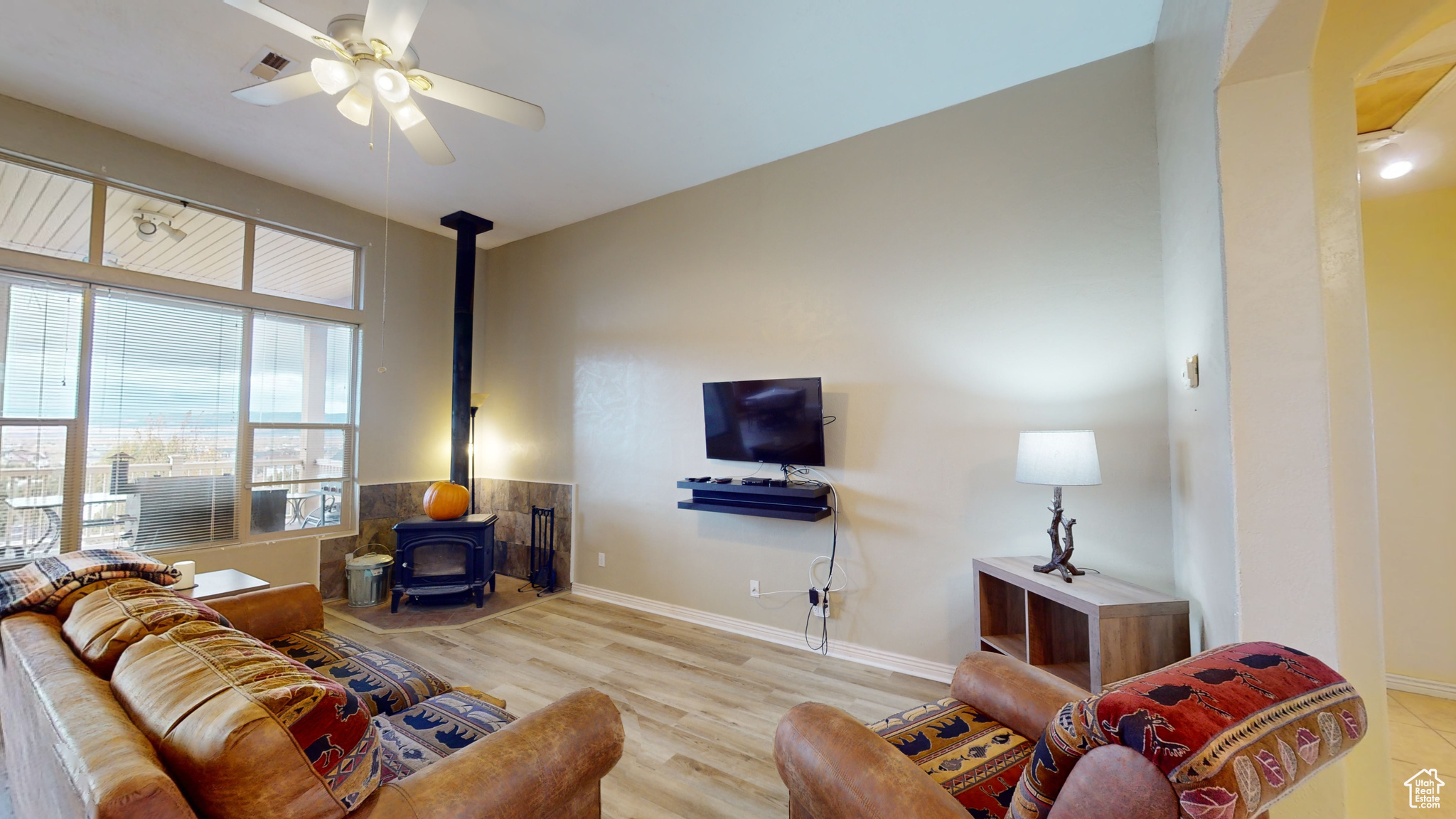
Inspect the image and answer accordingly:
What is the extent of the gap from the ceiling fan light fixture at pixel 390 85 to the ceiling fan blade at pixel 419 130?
A: 0.07 ft

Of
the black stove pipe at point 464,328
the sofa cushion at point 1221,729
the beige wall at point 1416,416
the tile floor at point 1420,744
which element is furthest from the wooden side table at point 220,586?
the beige wall at point 1416,416

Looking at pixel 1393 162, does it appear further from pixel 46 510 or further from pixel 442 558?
pixel 46 510

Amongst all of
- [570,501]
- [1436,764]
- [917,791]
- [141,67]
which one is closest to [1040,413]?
[1436,764]

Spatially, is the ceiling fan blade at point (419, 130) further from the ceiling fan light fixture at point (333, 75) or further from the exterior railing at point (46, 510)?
the exterior railing at point (46, 510)

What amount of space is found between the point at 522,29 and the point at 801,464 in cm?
264

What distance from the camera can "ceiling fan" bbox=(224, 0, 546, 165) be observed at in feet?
6.10

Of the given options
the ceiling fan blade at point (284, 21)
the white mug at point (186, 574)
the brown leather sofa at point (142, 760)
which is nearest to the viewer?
the brown leather sofa at point (142, 760)

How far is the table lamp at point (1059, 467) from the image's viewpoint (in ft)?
7.39

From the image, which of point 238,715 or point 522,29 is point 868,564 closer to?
point 238,715

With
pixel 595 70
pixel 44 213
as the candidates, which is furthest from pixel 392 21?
pixel 44 213

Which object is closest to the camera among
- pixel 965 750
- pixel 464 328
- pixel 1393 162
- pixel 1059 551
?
pixel 965 750

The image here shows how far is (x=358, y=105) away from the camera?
2.31 meters

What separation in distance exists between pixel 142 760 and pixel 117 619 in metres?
0.80

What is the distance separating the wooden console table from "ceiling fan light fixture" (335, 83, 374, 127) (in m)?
3.43
